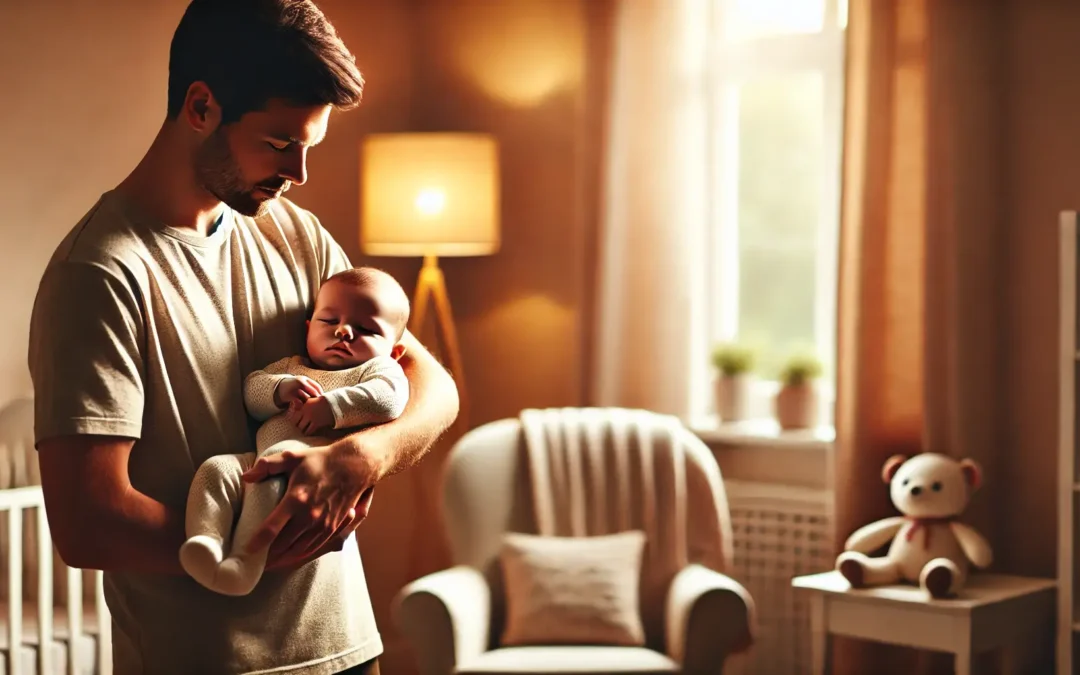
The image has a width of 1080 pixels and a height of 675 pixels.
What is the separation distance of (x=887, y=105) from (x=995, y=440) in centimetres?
92

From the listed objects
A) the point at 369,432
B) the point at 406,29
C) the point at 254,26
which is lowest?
the point at 369,432

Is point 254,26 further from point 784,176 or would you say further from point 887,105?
point 784,176

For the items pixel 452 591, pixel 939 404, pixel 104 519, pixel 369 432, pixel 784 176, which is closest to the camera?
pixel 104 519

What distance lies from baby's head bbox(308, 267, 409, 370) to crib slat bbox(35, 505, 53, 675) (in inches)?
63.5

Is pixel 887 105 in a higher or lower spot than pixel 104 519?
higher

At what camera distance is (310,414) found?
1.42m

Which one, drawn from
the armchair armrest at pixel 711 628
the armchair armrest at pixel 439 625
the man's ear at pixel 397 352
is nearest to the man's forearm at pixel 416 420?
the man's ear at pixel 397 352

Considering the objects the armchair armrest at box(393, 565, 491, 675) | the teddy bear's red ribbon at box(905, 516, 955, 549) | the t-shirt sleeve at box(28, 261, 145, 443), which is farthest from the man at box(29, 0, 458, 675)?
the teddy bear's red ribbon at box(905, 516, 955, 549)

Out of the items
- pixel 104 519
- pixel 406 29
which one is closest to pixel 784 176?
pixel 406 29

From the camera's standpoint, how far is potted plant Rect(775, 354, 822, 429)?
11.7 feet

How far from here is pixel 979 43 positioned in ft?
10.6

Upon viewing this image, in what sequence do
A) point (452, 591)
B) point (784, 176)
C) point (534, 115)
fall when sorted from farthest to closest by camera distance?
1. point (534, 115)
2. point (784, 176)
3. point (452, 591)

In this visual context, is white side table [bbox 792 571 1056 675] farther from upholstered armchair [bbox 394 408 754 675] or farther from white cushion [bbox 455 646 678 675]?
white cushion [bbox 455 646 678 675]

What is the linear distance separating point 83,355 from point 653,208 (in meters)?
2.70
